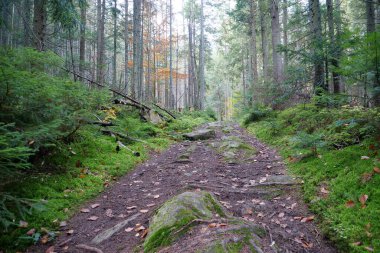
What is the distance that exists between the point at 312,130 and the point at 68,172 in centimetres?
656

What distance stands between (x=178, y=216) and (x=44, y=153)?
357 centimetres

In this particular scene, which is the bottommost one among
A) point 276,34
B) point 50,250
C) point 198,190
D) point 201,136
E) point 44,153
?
point 50,250

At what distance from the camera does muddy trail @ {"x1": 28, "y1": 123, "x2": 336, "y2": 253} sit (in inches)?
114

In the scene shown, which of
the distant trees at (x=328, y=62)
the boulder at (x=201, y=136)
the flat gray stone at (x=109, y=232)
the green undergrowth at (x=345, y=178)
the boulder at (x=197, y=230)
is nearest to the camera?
the boulder at (x=197, y=230)

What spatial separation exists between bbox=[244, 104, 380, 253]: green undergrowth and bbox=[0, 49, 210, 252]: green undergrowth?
3.74m

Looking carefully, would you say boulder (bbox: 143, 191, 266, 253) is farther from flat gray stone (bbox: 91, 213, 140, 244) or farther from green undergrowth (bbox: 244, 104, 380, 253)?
green undergrowth (bbox: 244, 104, 380, 253)

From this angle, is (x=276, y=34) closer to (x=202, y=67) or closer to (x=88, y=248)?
(x=202, y=67)

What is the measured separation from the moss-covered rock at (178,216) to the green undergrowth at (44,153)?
1472 millimetres

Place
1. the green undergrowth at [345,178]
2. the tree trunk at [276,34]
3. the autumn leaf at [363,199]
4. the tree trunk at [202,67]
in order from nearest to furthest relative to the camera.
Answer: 1. the green undergrowth at [345,178]
2. the autumn leaf at [363,199]
3. the tree trunk at [276,34]
4. the tree trunk at [202,67]

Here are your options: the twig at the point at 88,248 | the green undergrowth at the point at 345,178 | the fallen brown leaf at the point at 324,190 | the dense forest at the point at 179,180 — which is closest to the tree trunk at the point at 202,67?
the dense forest at the point at 179,180

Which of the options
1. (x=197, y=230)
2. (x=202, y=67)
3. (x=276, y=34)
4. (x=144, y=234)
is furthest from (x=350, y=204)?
(x=202, y=67)

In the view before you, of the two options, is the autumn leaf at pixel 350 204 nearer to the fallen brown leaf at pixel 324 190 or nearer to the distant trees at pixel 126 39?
the fallen brown leaf at pixel 324 190

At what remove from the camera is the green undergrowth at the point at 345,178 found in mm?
2682

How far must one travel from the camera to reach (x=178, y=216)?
308 cm
